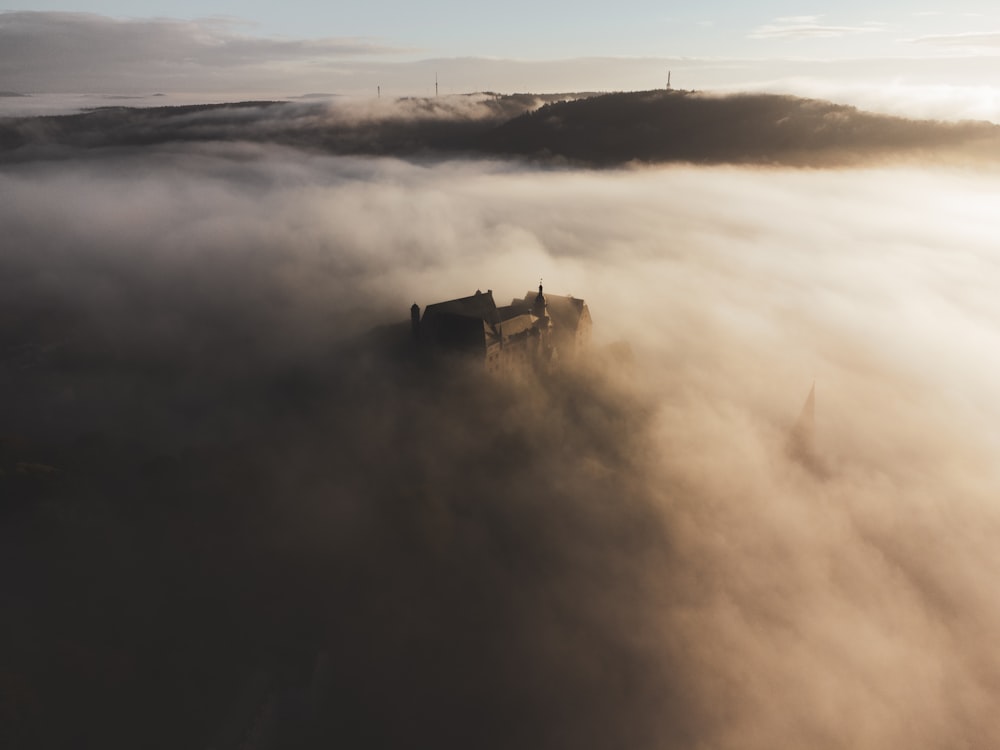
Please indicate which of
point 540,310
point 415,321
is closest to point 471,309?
point 415,321

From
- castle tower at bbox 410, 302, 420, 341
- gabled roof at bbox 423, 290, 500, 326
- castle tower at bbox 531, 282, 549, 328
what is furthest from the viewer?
castle tower at bbox 531, 282, 549, 328

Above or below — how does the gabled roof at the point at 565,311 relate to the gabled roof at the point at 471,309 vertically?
below

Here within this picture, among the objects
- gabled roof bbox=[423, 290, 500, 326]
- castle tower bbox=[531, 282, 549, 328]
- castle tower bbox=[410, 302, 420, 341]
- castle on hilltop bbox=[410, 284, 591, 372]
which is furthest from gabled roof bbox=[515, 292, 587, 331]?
castle tower bbox=[410, 302, 420, 341]

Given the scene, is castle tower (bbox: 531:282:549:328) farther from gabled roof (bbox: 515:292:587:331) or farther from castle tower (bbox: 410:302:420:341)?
castle tower (bbox: 410:302:420:341)

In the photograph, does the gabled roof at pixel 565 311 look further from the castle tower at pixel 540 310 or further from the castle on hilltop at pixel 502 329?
the castle tower at pixel 540 310

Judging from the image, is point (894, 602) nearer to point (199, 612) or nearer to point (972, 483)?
point (972, 483)

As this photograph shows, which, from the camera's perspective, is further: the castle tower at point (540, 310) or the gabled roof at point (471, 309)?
the castle tower at point (540, 310)

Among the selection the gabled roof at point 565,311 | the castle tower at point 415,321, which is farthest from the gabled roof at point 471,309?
the gabled roof at point 565,311

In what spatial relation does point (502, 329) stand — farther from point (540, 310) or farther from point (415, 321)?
point (415, 321)

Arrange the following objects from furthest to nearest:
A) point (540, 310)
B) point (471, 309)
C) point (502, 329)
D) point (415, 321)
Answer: point (540, 310) < point (415, 321) < point (502, 329) < point (471, 309)

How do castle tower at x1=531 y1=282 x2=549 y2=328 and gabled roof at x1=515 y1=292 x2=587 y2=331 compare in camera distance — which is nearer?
castle tower at x1=531 y1=282 x2=549 y2=328
